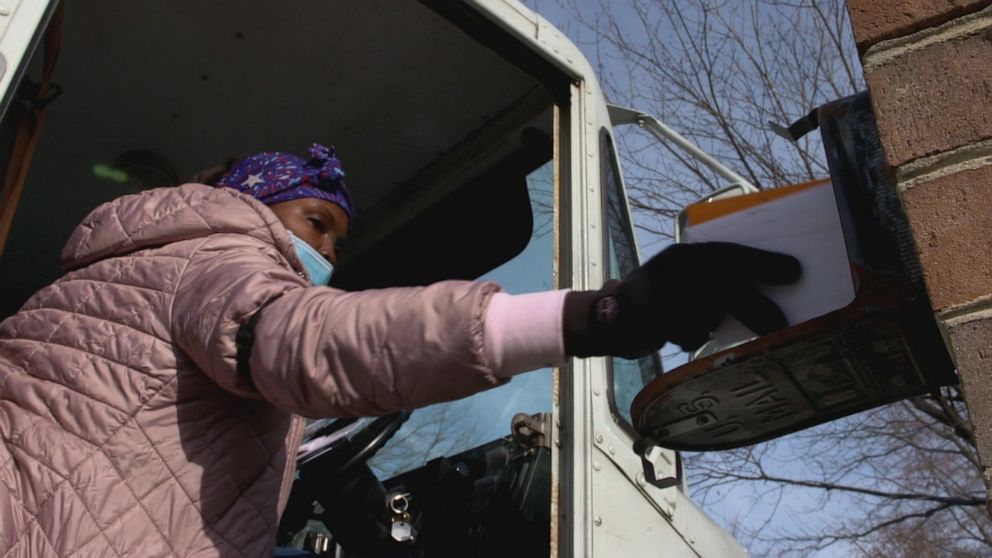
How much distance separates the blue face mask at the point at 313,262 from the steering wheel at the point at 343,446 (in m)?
0.71

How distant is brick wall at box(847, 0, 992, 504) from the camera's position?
1.04 m

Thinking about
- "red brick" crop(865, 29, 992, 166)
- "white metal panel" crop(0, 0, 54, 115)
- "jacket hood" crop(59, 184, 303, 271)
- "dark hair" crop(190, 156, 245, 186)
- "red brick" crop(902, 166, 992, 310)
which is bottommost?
"red brick" crop(902, 166, 992, 310)

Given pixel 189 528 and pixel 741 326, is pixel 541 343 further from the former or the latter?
pixel 189 528

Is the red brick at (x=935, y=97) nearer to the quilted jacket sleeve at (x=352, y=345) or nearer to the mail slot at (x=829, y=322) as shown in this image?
the mail slot at (x=829, y=322)

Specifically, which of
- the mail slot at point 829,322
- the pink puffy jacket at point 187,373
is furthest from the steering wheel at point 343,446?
the mail slot at point 829,322

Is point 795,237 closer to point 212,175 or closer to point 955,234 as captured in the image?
point 955,234

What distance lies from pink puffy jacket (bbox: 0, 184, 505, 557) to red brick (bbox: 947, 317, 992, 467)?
1.72 ft

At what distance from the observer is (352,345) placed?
1.14 metres

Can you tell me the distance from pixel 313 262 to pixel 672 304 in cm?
107

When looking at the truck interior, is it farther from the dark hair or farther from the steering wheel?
the dark hair

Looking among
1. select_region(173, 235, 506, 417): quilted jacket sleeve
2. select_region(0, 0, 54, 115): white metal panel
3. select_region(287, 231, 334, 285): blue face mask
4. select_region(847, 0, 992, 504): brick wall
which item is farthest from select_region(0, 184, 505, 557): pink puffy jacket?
select_region(847, 0, 992, 504): brick wall

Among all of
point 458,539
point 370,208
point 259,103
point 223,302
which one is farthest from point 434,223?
point 223,302

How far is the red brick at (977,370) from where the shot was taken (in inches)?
39.2

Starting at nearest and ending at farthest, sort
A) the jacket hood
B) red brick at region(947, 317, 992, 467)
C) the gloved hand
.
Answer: red brick at region(947, 317, 992, 467) < the gloved hand < the jacket hood
